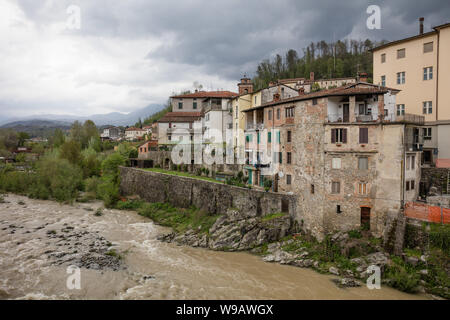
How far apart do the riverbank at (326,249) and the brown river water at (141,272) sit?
919 mm

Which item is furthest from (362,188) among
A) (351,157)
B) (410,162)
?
(410,162)

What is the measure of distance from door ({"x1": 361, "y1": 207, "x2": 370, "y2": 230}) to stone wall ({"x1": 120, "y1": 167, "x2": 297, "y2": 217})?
6454 mm

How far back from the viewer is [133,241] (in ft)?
106

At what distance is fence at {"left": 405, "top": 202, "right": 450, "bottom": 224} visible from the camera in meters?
22.4

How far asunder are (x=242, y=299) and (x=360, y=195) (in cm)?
1366

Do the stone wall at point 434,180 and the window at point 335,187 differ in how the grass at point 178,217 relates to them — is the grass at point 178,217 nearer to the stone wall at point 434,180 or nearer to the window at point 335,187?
the window at point 335,187

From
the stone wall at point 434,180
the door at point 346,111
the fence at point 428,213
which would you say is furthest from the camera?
the stone wall at point 434,180

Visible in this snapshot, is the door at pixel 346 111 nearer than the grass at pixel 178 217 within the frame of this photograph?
Yes

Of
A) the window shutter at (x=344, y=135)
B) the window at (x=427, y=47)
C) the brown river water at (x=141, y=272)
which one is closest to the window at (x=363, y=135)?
the window shutter at (x=344, y=135)

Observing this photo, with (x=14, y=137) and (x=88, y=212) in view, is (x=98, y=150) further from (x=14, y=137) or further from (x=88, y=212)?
(x=88, y=212)

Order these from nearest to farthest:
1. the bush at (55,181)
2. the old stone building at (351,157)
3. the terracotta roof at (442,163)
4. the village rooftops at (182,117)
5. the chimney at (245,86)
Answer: the old stone building at (351,157) → the terracotta roof at (442,163) → the chimney at (245,86) → the bush at (55,181) → the village rooftops at (182,117)

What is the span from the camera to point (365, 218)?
26.0m

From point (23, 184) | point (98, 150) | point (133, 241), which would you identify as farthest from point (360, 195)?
point (98, 150)

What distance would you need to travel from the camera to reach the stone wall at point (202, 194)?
3122 centimetres
